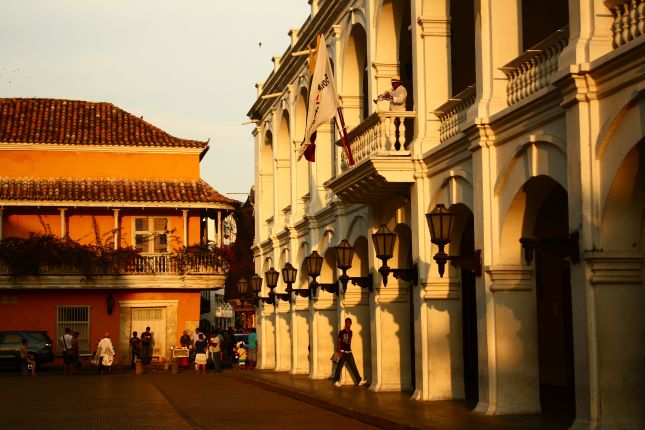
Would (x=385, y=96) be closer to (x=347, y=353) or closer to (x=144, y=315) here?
(x=347, y=353)

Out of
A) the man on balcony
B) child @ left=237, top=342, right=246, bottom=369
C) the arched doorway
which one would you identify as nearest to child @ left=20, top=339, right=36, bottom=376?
child @ left=237, top=342, right=246, bottom=369

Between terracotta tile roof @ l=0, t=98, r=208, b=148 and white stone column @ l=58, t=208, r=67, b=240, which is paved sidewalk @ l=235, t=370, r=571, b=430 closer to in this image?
white stone column @ l=58, t=208, r=67, b=240

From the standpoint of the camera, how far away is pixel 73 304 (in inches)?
1834

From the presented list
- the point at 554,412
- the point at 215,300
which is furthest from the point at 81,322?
the point at 215,300

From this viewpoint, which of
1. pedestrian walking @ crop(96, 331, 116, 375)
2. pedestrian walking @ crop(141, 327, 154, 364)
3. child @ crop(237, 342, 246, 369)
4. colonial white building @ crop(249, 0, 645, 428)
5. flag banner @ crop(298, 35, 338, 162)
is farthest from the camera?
pedestrian walking @ crop(141, 327, 154, 364)

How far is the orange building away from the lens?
45.8 meters

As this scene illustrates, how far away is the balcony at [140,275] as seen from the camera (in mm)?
45312

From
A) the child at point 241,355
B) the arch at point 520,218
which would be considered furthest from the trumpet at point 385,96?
the child at point 241,355

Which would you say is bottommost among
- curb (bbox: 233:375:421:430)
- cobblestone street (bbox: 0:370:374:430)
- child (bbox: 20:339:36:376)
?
cobblestone street (bbox: 0:370:374:430)

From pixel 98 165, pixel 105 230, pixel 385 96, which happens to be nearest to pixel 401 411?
pixel 385 96

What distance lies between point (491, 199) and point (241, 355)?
27.7 m

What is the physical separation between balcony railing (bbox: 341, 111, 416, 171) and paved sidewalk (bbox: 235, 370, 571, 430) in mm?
4784

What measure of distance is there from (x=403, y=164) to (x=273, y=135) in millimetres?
17702

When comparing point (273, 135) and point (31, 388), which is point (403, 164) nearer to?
point (31, 388)
